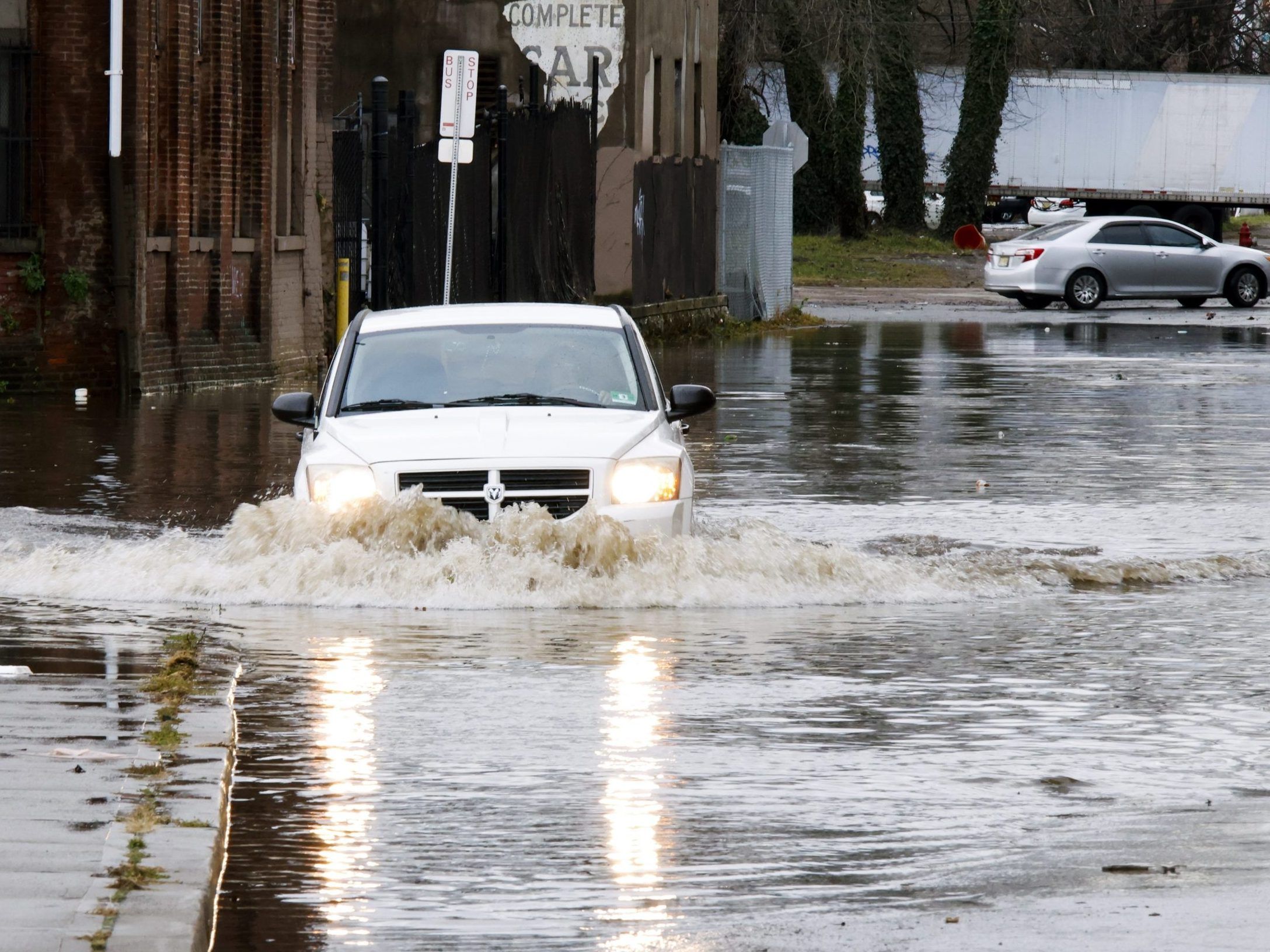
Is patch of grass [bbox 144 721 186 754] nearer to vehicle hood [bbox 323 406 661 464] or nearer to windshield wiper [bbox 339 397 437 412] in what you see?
vehicle hood [bbox 323 406 661 464]

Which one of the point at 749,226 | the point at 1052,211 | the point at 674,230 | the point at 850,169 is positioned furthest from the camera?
the point at 1052,211

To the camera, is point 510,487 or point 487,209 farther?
point 487,209

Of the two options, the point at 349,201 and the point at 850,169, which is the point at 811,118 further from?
the point at 349,201

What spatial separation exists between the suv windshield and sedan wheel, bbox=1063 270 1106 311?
32.6 metres

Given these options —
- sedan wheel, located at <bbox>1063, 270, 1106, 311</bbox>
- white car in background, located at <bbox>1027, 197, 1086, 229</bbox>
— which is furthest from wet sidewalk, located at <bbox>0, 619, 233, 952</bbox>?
white car in background, located at <bbox>1027, 197, 1086, 229</bbox>

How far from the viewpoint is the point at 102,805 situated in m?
6.37

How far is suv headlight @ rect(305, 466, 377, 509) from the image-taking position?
35.9 ft

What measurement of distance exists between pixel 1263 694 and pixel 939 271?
4922 centimetres

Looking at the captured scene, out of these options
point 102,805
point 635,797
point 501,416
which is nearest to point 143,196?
point 501,416

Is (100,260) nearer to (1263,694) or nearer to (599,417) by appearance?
(599,417)

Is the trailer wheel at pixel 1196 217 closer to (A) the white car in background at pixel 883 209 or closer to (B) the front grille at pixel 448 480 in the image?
(A) the white car in background at pixel 883 209

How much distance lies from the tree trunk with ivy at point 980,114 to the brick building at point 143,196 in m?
39.1

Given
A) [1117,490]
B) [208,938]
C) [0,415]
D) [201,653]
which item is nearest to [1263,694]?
[201,653]

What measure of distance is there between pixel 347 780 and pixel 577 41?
27127 millimetres
